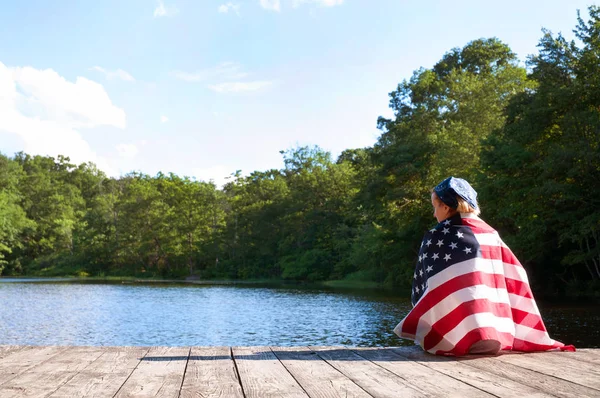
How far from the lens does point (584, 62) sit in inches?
794

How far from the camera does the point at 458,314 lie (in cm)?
350

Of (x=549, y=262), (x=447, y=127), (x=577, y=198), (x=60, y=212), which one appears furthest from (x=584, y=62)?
(x=60, y=212)

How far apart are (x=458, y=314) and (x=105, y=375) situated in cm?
→ 190

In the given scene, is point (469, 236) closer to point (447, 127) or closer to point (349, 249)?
point (447, 127)

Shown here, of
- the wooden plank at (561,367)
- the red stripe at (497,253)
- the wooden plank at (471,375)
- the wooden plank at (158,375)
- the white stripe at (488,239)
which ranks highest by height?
the white stripe at (488,239)

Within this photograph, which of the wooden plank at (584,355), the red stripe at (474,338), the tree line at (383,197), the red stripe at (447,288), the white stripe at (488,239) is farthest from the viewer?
the tree line at (383,197)

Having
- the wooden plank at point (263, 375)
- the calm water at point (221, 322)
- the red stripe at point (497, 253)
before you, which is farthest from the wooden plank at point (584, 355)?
the calm water at point (221, 322)

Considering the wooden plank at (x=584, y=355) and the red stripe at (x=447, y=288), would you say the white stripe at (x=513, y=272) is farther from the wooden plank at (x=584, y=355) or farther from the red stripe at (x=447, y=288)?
the wooden plank at (x=584, y=355)

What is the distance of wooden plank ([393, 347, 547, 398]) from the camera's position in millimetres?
2527

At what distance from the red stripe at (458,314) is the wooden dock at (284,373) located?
13 cm

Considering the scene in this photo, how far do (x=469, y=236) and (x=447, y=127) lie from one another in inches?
1192

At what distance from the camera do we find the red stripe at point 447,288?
3562 mm

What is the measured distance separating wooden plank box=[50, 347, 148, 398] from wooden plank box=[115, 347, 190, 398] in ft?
0.13

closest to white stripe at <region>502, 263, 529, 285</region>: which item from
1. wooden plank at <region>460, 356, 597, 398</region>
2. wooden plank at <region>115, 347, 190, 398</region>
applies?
wooden plank at <region>460, 356, 597, 398</region>
